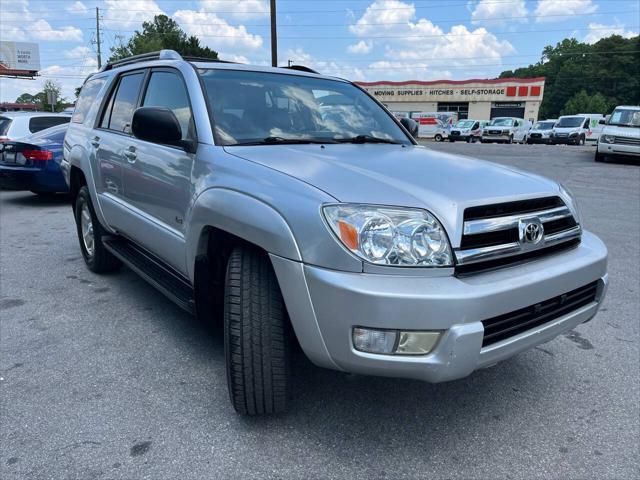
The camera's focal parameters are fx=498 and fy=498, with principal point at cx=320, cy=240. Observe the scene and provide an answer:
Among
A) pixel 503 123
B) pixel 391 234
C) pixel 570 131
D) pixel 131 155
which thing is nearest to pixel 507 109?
pixel 503 123

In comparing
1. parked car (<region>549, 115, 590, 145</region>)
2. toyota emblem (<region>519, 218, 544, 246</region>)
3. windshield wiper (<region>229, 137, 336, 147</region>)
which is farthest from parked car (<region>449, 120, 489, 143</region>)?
toyota emblem (<region>519, 218, 544, 246</region>)

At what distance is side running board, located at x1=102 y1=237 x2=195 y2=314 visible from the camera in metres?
2.91

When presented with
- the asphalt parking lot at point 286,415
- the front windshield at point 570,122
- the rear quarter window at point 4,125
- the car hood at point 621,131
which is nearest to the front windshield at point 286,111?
the asphalt parking lot at point 286,415

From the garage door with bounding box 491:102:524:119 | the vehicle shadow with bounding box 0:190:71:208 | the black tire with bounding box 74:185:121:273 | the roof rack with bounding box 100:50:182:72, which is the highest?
the garage door with bounding box 491:102:524:119

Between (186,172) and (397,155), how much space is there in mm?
1197

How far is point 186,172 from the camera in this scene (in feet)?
9.17

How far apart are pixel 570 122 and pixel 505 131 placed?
4.01m

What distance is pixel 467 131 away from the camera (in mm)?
36781

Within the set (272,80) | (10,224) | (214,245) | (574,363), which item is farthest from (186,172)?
(10,224)

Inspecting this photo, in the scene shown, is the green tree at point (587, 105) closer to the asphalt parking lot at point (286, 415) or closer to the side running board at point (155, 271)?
the asphalt parking lot at point (286, 415)

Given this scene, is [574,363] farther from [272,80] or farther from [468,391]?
[272,80]

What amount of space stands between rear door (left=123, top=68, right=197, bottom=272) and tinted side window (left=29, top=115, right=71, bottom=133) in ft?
24.2

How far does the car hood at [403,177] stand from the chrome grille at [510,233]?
50mm

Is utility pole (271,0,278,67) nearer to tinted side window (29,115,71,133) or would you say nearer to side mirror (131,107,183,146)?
tinted side window (29,115,71,133)
